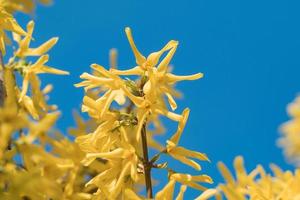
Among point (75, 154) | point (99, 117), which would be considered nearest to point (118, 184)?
point (99, 117)

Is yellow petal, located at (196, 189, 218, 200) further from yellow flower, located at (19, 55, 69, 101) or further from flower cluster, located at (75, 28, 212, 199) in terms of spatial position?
yellow flower, located at (19, 55, 69, 101)

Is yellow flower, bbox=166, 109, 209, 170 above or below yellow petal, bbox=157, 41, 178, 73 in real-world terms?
below

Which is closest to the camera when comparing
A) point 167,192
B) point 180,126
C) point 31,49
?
point 167,192

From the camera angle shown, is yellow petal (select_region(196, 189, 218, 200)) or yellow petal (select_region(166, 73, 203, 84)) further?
yellow petal (select_region(166, 73, 203, 84))

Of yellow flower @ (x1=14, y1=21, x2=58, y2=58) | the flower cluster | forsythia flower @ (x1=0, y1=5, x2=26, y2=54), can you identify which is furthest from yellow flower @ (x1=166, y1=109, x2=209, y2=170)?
yellow flower @ (x1=14, y1=21, x2=58, y2=58)

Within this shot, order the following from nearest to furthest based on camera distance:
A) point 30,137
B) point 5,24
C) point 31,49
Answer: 1. point 30,137
2. point 5,24
3. point 31,49

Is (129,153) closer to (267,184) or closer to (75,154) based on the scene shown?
(267,184)

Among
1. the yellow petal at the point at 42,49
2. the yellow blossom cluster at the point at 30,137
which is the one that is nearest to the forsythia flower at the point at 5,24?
the yellow blossom cluster at the point at 30,137

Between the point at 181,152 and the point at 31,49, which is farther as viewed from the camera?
the point at 31,49

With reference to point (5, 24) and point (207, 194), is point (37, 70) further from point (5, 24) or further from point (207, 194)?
point (207, 194)

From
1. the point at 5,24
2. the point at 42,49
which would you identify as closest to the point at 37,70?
the point at 42,49

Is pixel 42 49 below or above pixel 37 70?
above
